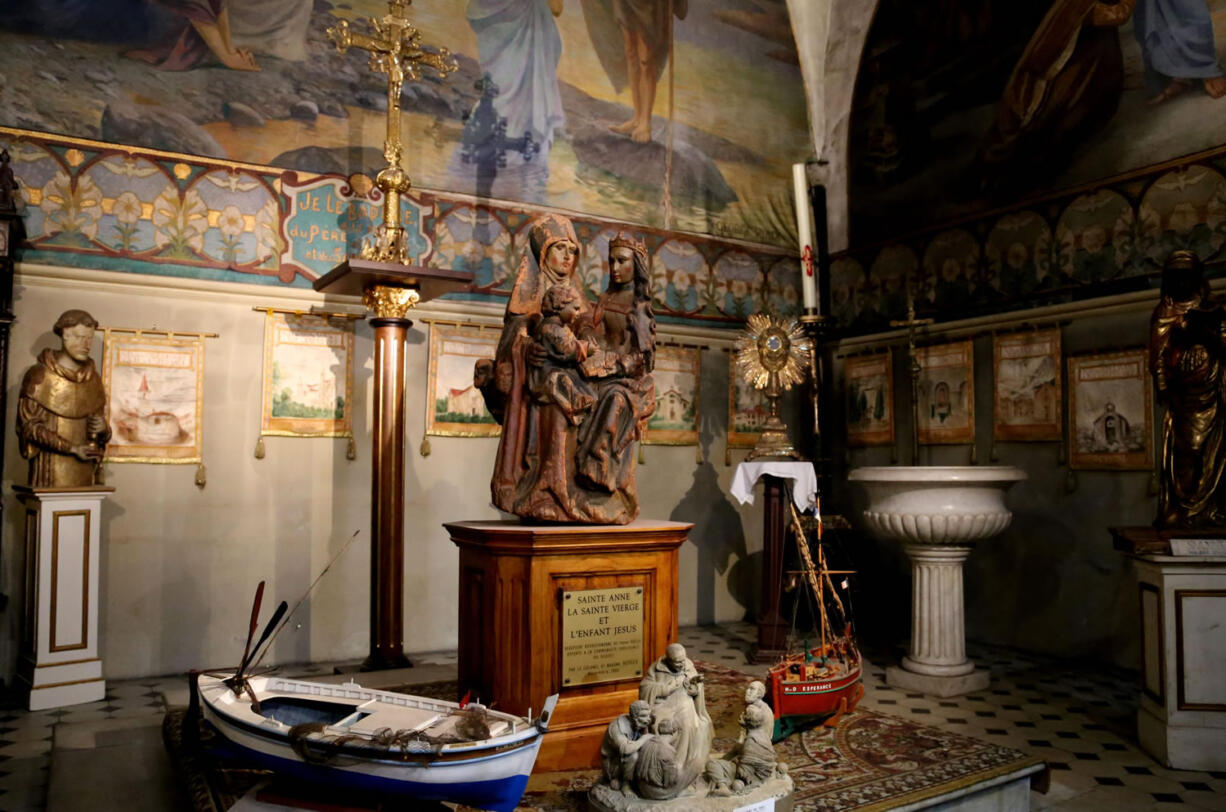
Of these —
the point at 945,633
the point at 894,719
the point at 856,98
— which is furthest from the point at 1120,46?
the point at 894,719

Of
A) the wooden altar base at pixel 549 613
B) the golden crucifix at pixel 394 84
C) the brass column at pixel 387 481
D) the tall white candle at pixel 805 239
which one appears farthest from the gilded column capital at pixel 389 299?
the tall white candle at pixel 805 239

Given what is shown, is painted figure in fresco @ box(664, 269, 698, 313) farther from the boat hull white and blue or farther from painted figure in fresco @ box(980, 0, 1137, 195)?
the boat hull white and blue

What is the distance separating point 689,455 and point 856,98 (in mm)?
4220

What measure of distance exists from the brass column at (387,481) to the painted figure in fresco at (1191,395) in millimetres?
4998

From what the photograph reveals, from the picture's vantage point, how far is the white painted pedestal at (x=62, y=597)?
5.60 meters

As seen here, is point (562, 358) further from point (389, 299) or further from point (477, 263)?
point (477, 263)

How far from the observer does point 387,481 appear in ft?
21.8

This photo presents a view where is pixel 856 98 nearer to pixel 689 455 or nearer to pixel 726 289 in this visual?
pixel 726 289

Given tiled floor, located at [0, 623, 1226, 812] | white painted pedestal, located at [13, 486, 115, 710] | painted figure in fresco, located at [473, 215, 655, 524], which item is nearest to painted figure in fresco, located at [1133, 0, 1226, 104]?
tiled floor, located at [0, 623, 1226, 812]

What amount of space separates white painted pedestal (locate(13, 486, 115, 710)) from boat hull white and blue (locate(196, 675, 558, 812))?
8.21 feet

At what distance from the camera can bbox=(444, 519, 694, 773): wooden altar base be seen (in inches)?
164

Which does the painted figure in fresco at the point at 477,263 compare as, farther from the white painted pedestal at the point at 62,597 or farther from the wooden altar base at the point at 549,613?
the wooden altar base at the point at 549,613

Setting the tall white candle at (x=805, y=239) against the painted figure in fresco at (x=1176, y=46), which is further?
the tall white candle at (x=805, y=239)

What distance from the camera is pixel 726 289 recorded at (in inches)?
372
